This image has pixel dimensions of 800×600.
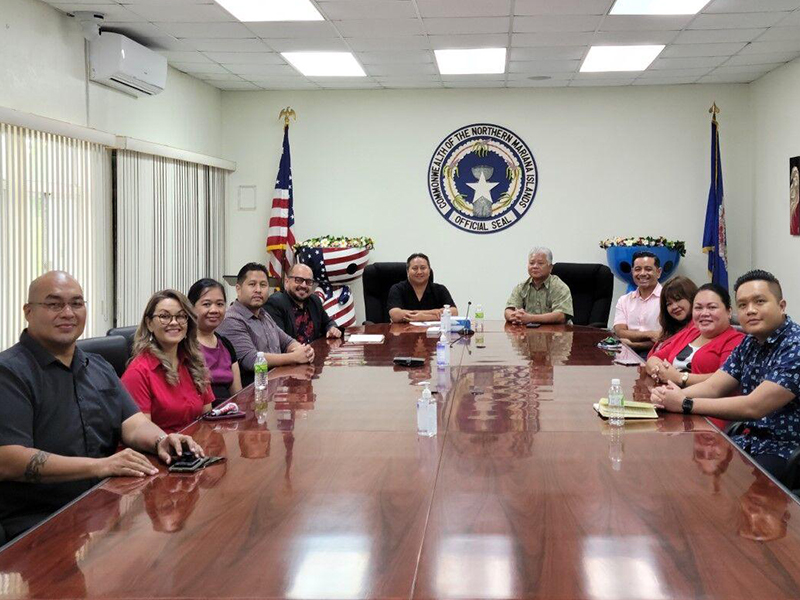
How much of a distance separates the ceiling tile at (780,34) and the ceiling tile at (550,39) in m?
1.26

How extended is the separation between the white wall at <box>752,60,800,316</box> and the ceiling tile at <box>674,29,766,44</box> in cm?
103

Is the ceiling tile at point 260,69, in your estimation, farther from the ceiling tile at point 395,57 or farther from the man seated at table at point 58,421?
the man seated at table at point 58,421

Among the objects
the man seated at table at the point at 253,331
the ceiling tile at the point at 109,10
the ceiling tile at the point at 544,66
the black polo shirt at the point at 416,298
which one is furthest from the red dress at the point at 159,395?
the ceiling tile at the point at 544,66

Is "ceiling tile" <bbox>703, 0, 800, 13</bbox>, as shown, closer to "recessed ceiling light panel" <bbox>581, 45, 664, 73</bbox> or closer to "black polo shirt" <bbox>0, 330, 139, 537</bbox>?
"recessed ceiling light panel" <bbox>581, 45, 664, 73</bbox>

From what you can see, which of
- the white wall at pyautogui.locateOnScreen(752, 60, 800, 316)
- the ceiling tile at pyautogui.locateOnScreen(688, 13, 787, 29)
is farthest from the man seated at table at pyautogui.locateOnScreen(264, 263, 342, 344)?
the white wall at pyautogui.locateOnScreen(752, 60, 800, 316)

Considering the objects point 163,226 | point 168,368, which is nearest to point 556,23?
point 163,226

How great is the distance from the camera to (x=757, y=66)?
24.0ft

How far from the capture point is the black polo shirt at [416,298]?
683cm

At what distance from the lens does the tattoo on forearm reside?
2355 millimetres

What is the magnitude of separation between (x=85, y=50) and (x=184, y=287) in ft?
7.72

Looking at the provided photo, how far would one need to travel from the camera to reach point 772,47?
6.57 metres

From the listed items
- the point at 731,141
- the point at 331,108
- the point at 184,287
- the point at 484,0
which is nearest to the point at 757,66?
the point at 731,141

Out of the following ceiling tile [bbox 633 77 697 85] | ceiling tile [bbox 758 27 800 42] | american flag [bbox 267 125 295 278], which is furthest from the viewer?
american flag [bbox 267 125 295 278]

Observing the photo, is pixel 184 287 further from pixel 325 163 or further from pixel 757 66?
pixel 757 66
